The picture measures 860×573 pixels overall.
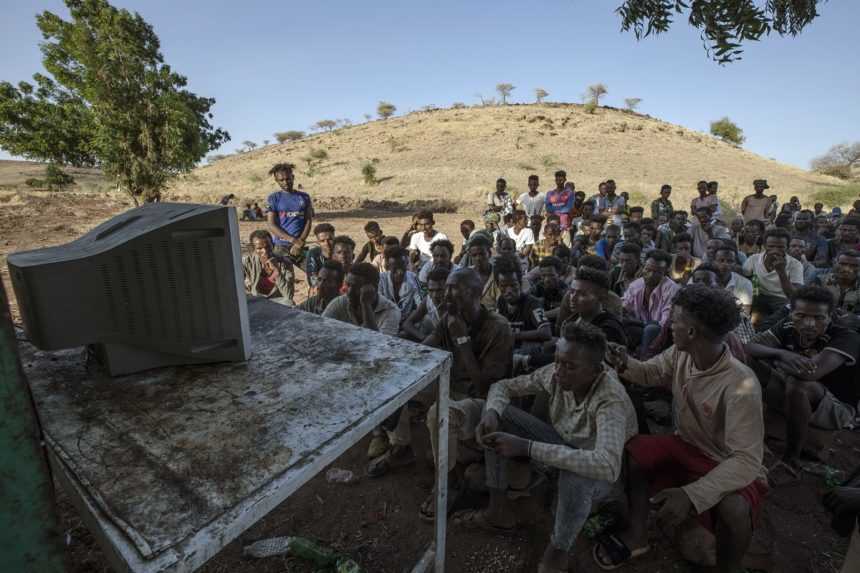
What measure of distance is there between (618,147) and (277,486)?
117ft

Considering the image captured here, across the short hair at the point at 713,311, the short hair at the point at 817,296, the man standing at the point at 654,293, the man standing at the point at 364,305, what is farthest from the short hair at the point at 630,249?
the man standing at the point at 364,305

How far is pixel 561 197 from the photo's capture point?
26.7 feet

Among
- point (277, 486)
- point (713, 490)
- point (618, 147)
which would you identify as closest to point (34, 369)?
point (277, 486)

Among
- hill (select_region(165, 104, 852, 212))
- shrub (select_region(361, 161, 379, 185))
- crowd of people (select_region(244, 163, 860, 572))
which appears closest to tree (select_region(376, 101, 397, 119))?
hill (select_region(165, 104, 852, 212))

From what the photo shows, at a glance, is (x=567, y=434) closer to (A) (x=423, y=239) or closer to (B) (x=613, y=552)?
(B) (x=613, y=552)

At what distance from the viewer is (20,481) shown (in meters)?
0.85

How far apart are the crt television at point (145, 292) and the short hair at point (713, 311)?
2.09 metres

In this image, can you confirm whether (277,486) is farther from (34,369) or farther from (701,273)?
(701,273)

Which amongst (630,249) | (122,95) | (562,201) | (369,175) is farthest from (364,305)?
(369,175)

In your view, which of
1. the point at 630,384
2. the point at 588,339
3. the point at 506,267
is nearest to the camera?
the point at 588,339

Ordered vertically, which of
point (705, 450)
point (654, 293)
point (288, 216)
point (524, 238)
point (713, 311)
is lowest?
point (705, 450)

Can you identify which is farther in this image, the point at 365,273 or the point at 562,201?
the point at 562,201

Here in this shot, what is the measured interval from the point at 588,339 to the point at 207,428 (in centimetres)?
165

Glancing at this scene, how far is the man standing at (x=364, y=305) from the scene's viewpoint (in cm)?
347
